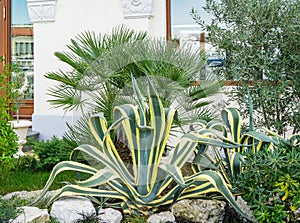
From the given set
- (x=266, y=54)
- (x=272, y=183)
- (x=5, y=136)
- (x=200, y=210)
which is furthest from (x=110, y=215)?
(x=266, y=54)

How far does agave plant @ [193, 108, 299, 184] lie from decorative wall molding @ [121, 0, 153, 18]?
310cm

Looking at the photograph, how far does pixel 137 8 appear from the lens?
5770 millimetres

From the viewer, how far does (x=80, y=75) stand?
3615mm

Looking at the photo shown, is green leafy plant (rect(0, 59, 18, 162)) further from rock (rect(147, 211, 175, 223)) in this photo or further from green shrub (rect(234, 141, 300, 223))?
green shrub (rect(234, 141, 300, 223))

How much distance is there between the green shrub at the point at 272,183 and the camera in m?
2.21

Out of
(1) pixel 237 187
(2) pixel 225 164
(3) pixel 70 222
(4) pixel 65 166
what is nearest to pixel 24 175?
(4) pixel 65 166

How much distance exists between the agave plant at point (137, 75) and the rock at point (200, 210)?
781mm

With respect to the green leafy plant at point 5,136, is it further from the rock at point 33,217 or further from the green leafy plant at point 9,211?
the rock at point 33,217

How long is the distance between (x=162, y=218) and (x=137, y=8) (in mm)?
3889

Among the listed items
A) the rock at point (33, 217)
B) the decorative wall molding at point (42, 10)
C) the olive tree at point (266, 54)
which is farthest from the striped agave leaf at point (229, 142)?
the decorative wall molding at point (42, 10)

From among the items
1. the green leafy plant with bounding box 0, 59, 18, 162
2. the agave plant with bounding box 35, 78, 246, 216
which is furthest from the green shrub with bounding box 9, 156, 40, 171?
the agave plant with bounding box 35, 78, 246, 216

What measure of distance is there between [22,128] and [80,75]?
2345mm

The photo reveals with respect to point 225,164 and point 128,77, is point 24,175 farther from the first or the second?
point 225,164

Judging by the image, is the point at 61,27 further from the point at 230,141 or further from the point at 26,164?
the point at 230,141
